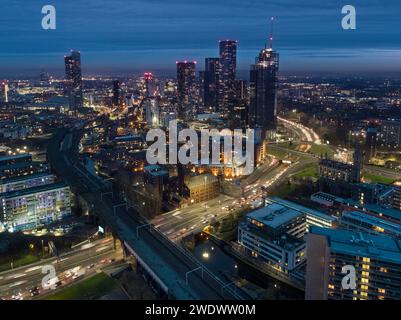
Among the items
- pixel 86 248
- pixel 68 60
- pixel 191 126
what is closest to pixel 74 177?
pixel 86 248

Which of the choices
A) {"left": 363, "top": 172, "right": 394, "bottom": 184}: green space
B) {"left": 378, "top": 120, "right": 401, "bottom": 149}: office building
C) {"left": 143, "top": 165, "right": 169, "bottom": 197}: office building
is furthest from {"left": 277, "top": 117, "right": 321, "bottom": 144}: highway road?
{"left": 143, "top": 165, "right": 169, "bottom": 197}: office building

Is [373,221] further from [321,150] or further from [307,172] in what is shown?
[321,150]

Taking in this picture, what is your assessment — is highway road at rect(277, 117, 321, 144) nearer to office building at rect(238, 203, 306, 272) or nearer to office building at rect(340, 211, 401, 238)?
office building at rect(340, 211, 401, 238)

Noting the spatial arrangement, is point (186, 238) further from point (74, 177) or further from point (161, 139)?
point (161, 139)

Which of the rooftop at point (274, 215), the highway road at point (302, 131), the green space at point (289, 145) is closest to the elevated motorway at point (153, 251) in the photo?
the rooftop at point (274, 215)

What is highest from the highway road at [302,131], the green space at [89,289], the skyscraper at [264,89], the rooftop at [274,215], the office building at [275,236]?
the skyscraper at [264,89]

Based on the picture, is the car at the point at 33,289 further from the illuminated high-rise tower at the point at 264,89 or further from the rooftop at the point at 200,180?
the illuminated high-rise tower at the point at 264,89
